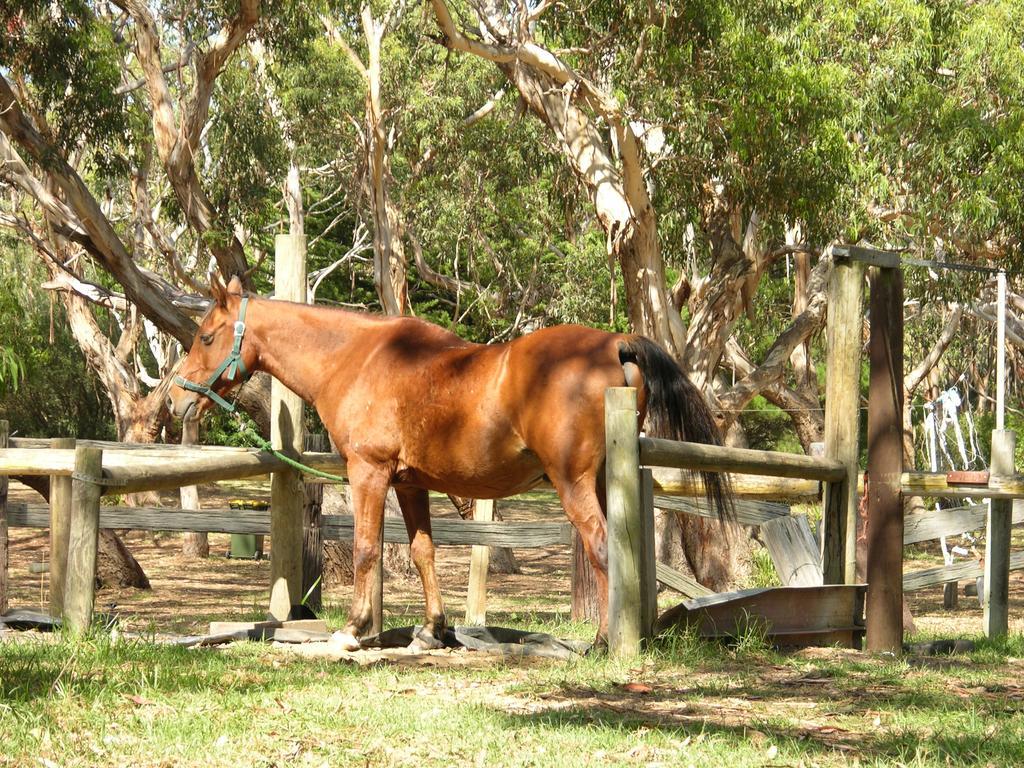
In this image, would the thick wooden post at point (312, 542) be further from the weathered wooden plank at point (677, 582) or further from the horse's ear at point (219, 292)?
the weathered wooden plank at point (677, 582)

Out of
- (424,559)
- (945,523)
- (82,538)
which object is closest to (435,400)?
(424,559)

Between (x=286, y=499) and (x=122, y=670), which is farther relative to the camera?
(x=286, y=499)

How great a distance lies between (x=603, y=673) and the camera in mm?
5777

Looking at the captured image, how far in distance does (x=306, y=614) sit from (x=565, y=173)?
1275 centimetres

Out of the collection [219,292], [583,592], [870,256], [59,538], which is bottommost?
[583,592]

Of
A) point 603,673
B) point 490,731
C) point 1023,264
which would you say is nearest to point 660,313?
point 1023,264

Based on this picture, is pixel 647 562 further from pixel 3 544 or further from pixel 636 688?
pixel 3 544

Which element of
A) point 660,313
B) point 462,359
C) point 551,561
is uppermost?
point 660,313

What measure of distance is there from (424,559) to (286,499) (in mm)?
1112

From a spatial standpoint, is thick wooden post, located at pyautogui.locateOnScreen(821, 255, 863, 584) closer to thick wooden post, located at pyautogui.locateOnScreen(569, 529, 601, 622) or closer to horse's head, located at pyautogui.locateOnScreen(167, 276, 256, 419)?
thick wooden post, located at pyautogui.locateOnScreen(569, 529, 601, 622)

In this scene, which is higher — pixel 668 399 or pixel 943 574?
pixel 668 399

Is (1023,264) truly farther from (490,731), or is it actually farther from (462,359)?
(490,731)

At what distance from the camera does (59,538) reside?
690 centimetres

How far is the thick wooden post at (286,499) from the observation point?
772 cm
